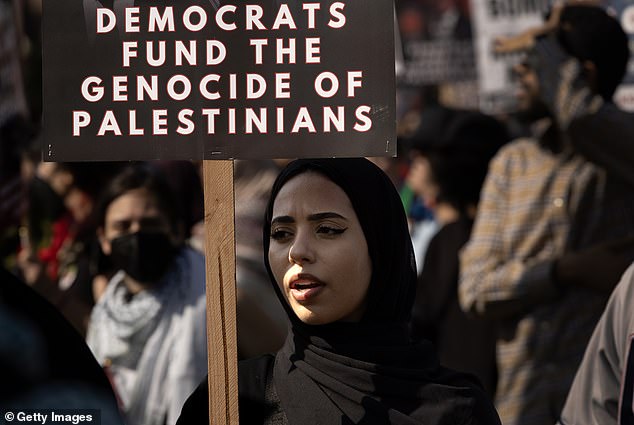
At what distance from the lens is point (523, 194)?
5.34 meters

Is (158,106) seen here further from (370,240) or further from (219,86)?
(370,240)

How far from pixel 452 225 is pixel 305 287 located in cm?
299

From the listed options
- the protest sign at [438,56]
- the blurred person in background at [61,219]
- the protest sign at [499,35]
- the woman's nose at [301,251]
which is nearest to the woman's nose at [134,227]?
the blurred person in background at [61,219]

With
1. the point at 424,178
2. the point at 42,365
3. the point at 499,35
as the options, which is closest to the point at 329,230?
the point at 42,365

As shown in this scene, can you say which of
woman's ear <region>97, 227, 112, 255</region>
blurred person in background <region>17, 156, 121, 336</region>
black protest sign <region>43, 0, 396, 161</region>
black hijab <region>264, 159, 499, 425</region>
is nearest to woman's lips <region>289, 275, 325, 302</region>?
black hijab <region>264, 159, 499, 425</region>

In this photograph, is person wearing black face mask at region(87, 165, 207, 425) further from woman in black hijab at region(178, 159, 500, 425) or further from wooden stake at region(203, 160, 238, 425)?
wooden stake at region(203, 160, 238, 425)

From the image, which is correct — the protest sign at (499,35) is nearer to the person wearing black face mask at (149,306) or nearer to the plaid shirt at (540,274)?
the plaid shirt at (540,274)

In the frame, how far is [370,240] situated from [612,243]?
5.86 feet

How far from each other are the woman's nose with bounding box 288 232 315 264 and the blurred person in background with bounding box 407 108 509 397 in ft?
7.57

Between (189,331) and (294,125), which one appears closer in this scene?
(294,125)

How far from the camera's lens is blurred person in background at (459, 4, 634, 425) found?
5.18 m

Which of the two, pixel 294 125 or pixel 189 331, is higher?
pixel 294 125

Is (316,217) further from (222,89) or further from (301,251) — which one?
(222,89)

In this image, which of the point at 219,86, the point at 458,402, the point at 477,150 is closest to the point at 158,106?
the point at 219,86
